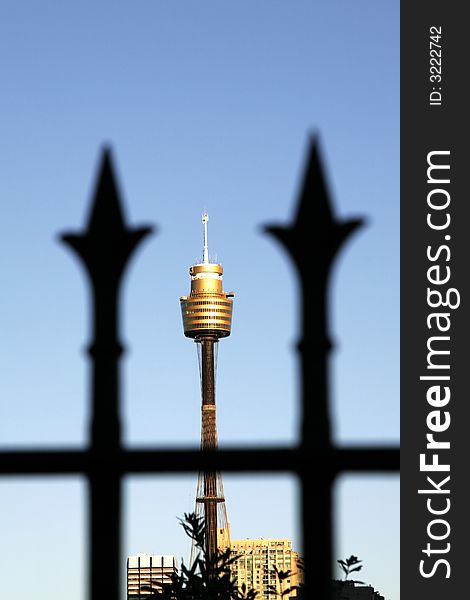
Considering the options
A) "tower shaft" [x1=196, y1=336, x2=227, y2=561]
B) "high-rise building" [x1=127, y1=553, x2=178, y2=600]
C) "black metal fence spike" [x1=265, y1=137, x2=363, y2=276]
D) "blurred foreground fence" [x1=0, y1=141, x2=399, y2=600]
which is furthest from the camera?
"tower shaft" [x1=196, y1=336, x2=227, y2=561]

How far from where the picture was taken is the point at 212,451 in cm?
333

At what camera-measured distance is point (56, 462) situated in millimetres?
3375

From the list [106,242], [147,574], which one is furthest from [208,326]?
[106,242]

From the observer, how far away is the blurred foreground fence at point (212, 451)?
333 cm

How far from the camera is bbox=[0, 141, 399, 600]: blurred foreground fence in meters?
3.33

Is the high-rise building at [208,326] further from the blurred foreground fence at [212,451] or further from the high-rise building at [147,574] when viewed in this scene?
the blurred foreground fence at [212,451]

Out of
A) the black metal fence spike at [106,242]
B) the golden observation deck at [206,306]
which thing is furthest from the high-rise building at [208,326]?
the black metal fence spike at [106,242]

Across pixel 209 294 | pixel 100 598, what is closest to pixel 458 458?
pixel 100 598

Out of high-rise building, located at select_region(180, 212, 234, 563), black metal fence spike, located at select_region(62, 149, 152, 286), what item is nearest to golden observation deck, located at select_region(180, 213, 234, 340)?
high-rise building, located at select_region(180, 212, 234, 563)

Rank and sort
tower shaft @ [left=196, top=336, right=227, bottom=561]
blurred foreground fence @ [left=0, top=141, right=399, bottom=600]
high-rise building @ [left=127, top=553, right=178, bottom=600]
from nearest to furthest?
blurred foreground fence @ [left=0, top=141, right=399, bottom=600] < high-rise building @ [left=127, top=553, right=178, bottom=600] < tower shaft @ [left=196, top=336, right=227, bottom=561]

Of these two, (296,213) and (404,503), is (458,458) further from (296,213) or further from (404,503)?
(296,213)

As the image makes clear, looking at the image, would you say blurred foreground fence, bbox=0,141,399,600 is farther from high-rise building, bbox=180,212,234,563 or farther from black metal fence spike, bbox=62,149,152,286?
high-rise building, bbox=180,212,234,563

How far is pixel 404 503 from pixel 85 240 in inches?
55.8

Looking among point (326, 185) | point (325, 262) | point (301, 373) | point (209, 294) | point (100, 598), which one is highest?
point (209, 294)
